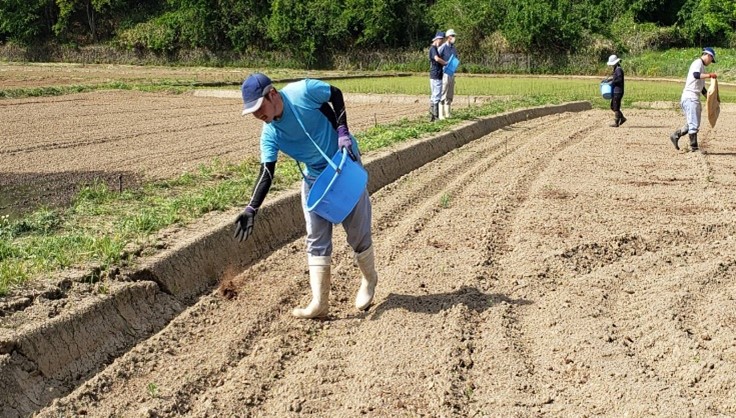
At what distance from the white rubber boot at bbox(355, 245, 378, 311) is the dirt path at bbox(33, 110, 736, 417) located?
9 cm

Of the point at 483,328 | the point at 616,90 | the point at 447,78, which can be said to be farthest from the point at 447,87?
the point at 483,328

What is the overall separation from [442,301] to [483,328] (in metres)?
0.57

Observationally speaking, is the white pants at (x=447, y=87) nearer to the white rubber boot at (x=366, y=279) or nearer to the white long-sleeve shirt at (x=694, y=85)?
the white long-sleeve shirt at (x=694, y=85)

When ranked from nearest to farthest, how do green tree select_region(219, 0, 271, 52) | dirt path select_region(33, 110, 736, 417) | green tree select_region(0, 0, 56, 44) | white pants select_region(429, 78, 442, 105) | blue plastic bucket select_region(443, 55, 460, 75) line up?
dirt path select_region(33, 110, 736, 417) → blue plastic bucket select_region(443, 55, 460, 75) → white pants select_region(429, 78, 442, 105) → green tree select_region(219, 0, 271, 52) → green tree select_region(0, 0, 56, 44)

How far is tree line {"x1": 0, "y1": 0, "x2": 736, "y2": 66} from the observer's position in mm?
46062

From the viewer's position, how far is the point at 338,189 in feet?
16.8

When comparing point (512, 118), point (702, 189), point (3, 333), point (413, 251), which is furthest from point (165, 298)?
point (512, 118)

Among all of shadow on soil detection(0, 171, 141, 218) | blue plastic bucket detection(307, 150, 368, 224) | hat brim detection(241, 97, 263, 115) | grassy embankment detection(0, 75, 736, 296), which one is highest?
hat brim detection(241, 97, 263, 115)

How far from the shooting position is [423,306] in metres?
5.52

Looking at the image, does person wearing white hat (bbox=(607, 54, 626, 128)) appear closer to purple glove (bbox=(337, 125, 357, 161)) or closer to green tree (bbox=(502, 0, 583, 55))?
purple glove (bbox=(337, 125, 357, 161))

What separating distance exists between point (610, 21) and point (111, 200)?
46540mm

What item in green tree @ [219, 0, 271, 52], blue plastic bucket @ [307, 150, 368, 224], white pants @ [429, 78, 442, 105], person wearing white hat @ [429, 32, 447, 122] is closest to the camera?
blue plastic bucket @ [307, 150, 368, 224]

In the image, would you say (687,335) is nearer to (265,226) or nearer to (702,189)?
(265,226)

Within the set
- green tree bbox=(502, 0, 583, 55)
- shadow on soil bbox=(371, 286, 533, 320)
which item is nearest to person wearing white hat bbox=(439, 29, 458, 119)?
shadow on soil bbox=(371, 286, 533, 320)
